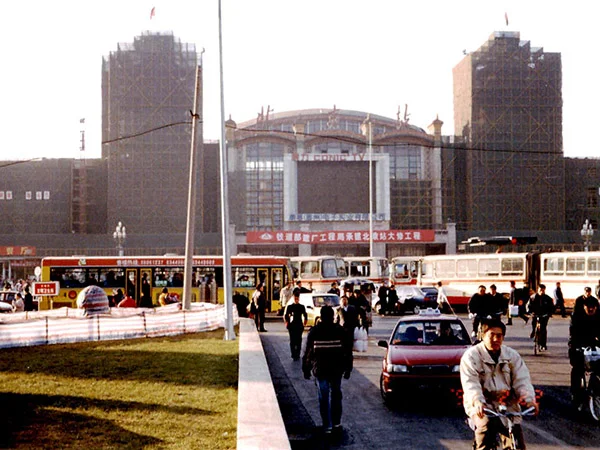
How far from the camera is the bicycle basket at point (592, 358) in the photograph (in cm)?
1108

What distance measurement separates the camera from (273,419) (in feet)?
30.0

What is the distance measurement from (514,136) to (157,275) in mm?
57045

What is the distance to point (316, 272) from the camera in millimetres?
45531

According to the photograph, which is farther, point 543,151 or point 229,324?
point 543,151

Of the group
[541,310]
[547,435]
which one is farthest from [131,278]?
[547,435]

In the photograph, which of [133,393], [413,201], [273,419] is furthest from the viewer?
[413,201]

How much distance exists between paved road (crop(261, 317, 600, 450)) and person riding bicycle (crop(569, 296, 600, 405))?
0.51 metres

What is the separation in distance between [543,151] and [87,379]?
7805 cm

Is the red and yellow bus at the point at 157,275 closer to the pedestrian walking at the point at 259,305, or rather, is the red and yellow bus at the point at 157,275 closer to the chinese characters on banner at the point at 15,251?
the pedestrian walking at the point at 259,305

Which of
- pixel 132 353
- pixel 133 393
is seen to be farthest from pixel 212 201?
pixel 133 393

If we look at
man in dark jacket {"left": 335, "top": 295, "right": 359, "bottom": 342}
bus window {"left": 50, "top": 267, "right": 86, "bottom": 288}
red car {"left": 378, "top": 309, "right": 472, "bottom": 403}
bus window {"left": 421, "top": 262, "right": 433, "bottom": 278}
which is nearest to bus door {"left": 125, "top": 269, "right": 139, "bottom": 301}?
bus window {"left": 50, "top": 267, "right": 86, "bottom": 288}

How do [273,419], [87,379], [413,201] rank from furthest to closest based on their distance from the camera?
[413,201] < [87,379] < [273,419]

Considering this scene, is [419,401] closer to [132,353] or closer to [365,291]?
[132,353]

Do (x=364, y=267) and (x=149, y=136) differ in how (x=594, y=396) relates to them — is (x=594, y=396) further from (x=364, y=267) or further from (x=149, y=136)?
(x=149, y=136)
